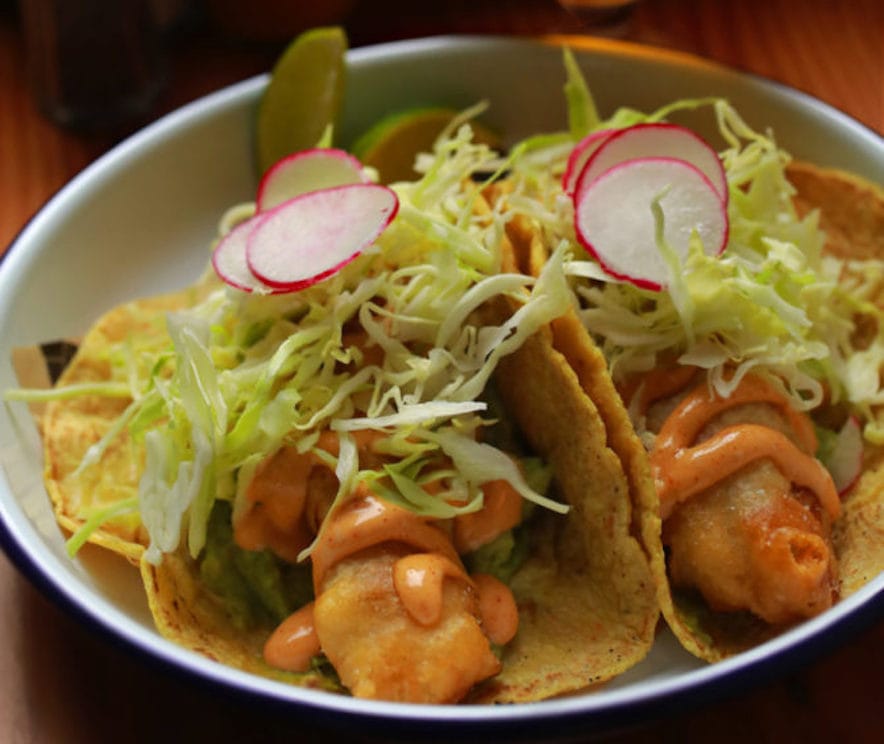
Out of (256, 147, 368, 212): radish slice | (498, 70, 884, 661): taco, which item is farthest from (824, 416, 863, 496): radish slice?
(256, 147, 368, 212): radish slice

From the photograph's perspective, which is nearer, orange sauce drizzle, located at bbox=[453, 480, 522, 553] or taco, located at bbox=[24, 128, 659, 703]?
taco, located at bbox=[24, 128, 659, 703]

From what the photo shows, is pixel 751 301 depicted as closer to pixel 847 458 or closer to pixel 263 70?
pixel 847 458

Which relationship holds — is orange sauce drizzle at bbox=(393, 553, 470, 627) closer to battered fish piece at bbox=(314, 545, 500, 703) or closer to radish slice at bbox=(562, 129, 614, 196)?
battered fish piece at bbox=(314, 545, 500, 703)

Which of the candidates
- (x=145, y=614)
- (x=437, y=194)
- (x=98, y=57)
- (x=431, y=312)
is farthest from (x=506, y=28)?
(x=145, y=614)

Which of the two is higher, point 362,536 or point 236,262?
point 236,262

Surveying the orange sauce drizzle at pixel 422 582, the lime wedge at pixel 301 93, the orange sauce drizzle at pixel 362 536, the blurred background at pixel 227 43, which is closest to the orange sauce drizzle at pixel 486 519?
the orange sauce drizzle at pixel 362 536

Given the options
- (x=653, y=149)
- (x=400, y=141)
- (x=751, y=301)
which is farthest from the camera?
(x=400, y=141)

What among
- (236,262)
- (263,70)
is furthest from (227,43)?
(236,262)
